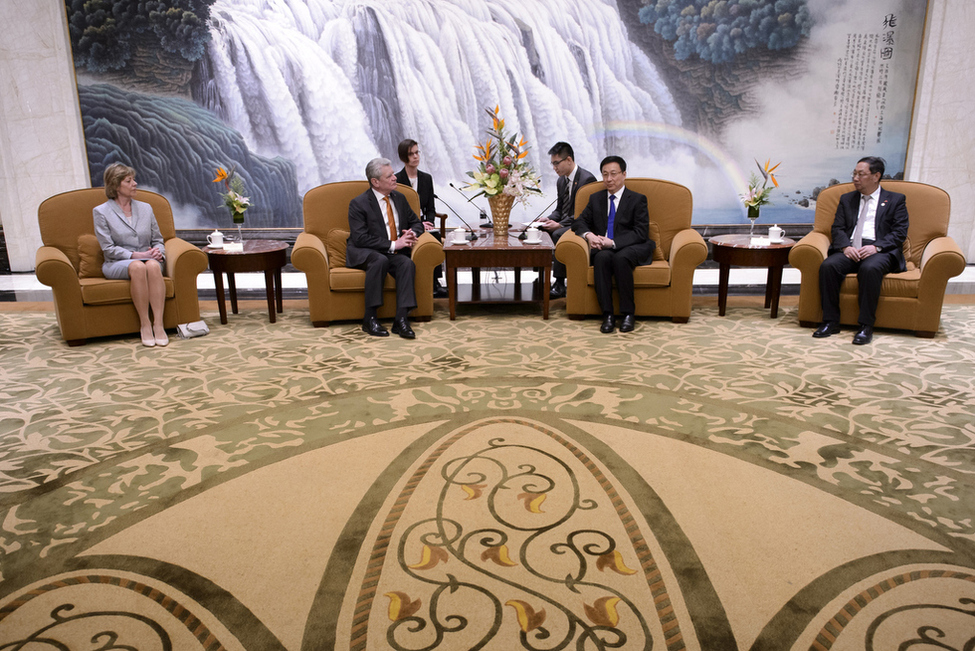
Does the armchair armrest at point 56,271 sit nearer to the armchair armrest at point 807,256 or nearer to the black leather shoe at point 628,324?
the black leather shoe at point 628,324

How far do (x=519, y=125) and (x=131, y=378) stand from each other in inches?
183

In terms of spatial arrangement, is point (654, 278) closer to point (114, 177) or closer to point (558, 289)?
point (558, 289)

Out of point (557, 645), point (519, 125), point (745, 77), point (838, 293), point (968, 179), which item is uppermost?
point (745, 77)

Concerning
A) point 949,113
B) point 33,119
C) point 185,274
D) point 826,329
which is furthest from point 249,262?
point 949,113

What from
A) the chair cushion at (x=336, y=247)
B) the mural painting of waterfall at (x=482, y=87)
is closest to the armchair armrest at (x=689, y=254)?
the mural painting of waterfall at (x=482, y=87)

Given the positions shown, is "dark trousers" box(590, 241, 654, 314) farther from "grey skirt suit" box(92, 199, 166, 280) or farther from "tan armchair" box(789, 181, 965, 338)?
"grey skirt suit" box(92, 199, 166, 280)

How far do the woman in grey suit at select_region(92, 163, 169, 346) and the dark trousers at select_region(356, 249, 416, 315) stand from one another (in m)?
1.41

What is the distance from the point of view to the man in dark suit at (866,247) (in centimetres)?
439

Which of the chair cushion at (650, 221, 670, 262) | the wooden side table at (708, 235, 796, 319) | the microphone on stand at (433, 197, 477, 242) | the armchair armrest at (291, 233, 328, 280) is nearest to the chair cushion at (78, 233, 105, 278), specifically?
the armchair armrest at (291, 233, 328, 280)

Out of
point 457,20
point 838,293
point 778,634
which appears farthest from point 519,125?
point 778,634

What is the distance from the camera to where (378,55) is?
22.2ft

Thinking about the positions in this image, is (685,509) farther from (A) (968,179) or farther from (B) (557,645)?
(A) (968,179)

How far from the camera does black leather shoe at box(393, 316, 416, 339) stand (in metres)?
4.61

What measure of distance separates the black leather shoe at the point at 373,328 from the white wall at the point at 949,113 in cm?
573
